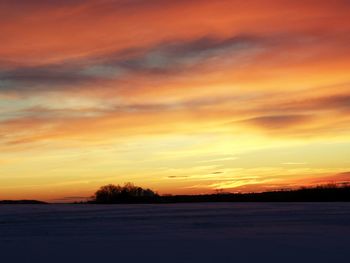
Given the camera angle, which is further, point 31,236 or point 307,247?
point 31,236

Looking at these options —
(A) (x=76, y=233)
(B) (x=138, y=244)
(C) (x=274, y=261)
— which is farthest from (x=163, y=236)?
(C) (x=274, y=261)

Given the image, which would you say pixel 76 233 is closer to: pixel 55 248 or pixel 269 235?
pixel 55 248

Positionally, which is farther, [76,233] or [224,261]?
[76,233]

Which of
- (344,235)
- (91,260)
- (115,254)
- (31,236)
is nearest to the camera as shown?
(91,260)

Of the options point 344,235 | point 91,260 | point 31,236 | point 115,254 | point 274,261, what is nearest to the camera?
point 274,261

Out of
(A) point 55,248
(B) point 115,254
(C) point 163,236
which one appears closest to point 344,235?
(C) point 163,236

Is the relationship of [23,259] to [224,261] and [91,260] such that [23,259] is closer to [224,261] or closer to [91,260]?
[91,260]

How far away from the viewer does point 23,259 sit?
13.7 m

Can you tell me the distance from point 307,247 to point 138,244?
496 cm

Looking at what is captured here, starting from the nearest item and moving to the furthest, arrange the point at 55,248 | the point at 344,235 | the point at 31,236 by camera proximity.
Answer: the point at 55,248 → the point at 344,235 → the point at 31,236

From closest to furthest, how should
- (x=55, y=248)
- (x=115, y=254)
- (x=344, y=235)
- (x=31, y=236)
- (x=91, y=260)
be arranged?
(x=91, y=260) < (x=115, y=254) < (x=55, y=248) < (x=344, y=235) < (x=31, y=236)

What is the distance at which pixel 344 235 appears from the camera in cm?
1781

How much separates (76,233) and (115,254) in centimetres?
737

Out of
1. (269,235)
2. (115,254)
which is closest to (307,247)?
(269,235)
